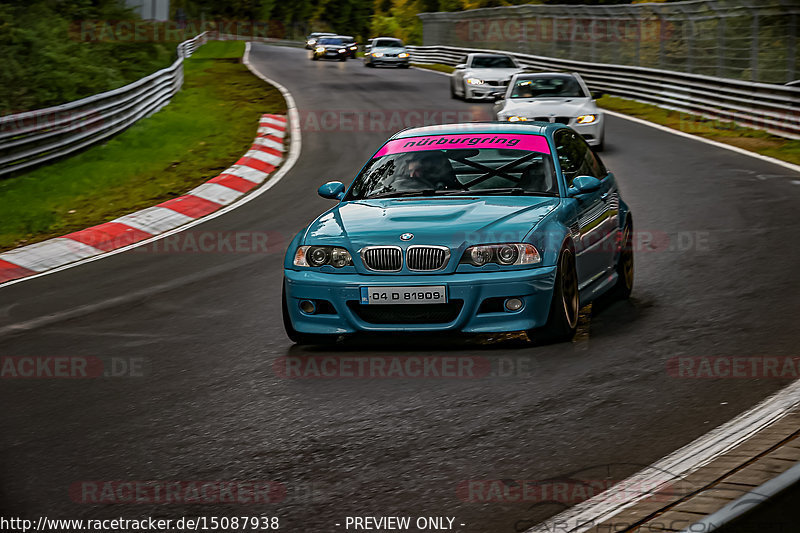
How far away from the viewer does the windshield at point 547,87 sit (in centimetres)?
2105

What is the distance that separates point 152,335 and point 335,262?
1787 millimetres

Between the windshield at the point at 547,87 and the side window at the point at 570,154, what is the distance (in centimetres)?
1194

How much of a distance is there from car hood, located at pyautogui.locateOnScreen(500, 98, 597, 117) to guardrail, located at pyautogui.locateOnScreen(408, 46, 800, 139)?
365 centimetres

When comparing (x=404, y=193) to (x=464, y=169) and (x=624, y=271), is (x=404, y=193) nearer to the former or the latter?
(x=464, y=169)

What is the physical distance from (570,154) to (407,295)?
96.1 inches

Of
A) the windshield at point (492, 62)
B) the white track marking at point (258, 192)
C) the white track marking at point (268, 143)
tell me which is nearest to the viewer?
the white track marking at point (258, 192)

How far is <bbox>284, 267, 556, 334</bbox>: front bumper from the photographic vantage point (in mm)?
A: 7062

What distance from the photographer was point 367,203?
26.9 ft

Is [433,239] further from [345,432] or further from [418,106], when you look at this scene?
[418,106]

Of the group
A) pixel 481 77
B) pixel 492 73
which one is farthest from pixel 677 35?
pixel 481 77

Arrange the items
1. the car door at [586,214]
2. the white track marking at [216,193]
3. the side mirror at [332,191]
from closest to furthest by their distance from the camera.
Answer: the car door at [586,214] → the side mirror at [332,191] → the white track marking at [216,193]

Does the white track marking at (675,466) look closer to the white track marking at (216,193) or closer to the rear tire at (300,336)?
the rear tire at (300,336)

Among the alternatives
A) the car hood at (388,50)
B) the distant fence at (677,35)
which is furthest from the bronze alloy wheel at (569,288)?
the car hood at (388,50)

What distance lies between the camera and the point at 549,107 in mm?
20188
